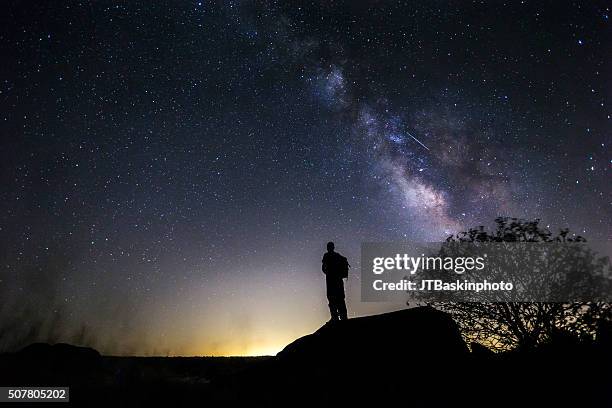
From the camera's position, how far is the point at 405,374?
25.2 feet

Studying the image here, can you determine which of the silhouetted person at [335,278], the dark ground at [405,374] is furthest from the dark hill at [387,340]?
the silhouetted person at [335,278]

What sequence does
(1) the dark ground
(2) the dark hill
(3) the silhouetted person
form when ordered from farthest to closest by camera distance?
(3) the silhouetted person, (2) the dark hill, (1) the dark ground

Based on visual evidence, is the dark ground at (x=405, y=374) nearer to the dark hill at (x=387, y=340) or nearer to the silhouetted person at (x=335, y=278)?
the dark hill at (x=387, y=340)

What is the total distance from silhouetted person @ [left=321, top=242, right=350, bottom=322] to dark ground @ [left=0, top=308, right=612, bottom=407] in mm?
2056

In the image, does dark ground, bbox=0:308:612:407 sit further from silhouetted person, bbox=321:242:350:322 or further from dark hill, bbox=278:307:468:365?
silhouetted person, bbox=321:242:350:322

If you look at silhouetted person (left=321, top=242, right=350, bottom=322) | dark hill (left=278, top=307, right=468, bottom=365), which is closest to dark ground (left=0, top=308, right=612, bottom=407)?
dark hill (left=278, top=307, right=468, bottom=365)

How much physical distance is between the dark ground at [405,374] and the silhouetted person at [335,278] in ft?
6.75

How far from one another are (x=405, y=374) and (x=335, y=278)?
4606mm

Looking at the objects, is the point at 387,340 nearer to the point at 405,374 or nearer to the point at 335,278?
the point at 405,374

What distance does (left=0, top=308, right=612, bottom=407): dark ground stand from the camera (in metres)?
6.95

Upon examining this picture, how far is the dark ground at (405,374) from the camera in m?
6.95

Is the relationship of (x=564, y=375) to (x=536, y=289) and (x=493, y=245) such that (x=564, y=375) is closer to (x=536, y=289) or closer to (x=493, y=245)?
(x=536, y=289)

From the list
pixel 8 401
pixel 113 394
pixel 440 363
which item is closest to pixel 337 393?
pixel 440 363

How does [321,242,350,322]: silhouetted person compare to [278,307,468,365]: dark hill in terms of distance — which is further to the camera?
[321,242,350,322]: silhouetted person
